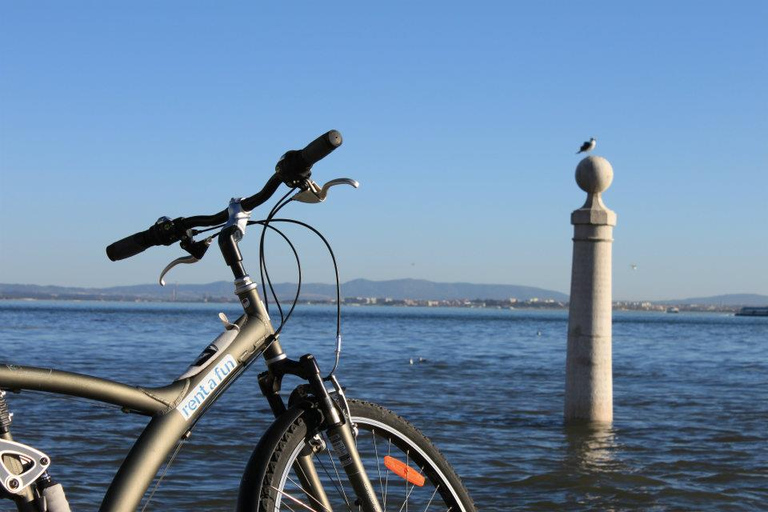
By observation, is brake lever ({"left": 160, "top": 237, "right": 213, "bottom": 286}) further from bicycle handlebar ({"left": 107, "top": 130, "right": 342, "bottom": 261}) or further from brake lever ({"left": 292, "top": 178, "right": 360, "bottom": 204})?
brake lever ({"left": 292, "top": 178, "right": 360, "bottom": 204})

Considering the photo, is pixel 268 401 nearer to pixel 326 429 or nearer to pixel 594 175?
pixel 326 429

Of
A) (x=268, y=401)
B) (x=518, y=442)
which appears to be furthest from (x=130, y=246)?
(x=518, y=442)

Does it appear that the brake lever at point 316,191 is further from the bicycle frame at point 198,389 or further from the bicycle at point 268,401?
the bicycle frame at point 198,389

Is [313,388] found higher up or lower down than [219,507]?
higher up

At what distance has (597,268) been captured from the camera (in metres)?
11.0

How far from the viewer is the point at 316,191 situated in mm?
3027

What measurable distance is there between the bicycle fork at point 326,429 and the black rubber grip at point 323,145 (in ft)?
1.96

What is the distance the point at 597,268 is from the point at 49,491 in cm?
897

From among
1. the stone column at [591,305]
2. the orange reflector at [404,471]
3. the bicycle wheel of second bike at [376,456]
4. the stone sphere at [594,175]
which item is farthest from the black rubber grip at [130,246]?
the stone sphere at [594,175]

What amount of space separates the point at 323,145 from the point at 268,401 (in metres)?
0.82

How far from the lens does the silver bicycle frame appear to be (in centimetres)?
263

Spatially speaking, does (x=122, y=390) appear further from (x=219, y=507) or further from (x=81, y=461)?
(x=81, y=461)

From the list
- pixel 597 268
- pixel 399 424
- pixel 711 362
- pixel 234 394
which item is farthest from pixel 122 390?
pixel 711 362

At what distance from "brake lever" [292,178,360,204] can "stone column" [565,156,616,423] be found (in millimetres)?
8259
